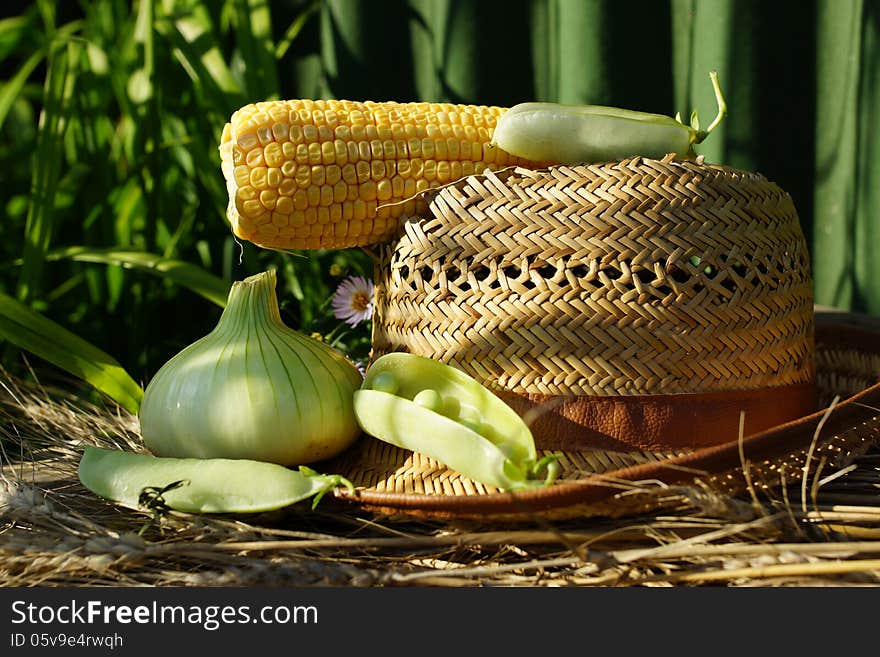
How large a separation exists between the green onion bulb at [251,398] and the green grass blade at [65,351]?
11.1 inches

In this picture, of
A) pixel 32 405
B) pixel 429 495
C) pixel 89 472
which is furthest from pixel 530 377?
pixel 32 405

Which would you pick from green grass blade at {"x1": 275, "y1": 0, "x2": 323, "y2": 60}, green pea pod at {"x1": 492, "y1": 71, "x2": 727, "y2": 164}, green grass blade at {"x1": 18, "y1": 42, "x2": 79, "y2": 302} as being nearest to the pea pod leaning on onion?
green pea pod at {"x1": 492, "y1": 71, "x2": 727, "y2": 164}

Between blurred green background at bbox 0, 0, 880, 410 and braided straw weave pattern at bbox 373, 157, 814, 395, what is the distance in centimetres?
49

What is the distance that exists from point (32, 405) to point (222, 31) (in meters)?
0.87

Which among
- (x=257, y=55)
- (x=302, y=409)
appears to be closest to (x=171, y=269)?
(x=257, y=55)

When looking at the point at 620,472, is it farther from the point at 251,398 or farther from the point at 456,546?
the point at 251,398

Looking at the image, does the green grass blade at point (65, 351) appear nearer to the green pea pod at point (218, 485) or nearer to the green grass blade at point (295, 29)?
the green pea pod at point (218, 485)

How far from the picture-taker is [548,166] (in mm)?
1035

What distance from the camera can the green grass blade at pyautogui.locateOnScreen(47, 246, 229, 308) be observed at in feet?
4.55

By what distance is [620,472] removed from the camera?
31.2 inches

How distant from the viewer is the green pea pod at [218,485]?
0.86 meters

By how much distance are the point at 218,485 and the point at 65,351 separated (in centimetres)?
50

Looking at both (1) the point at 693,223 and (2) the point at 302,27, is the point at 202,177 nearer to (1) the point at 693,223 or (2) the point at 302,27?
(2) the point at 302,27

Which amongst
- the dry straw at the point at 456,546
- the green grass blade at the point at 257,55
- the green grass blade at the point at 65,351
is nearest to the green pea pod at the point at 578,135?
the dry straw at the point at 456,546
